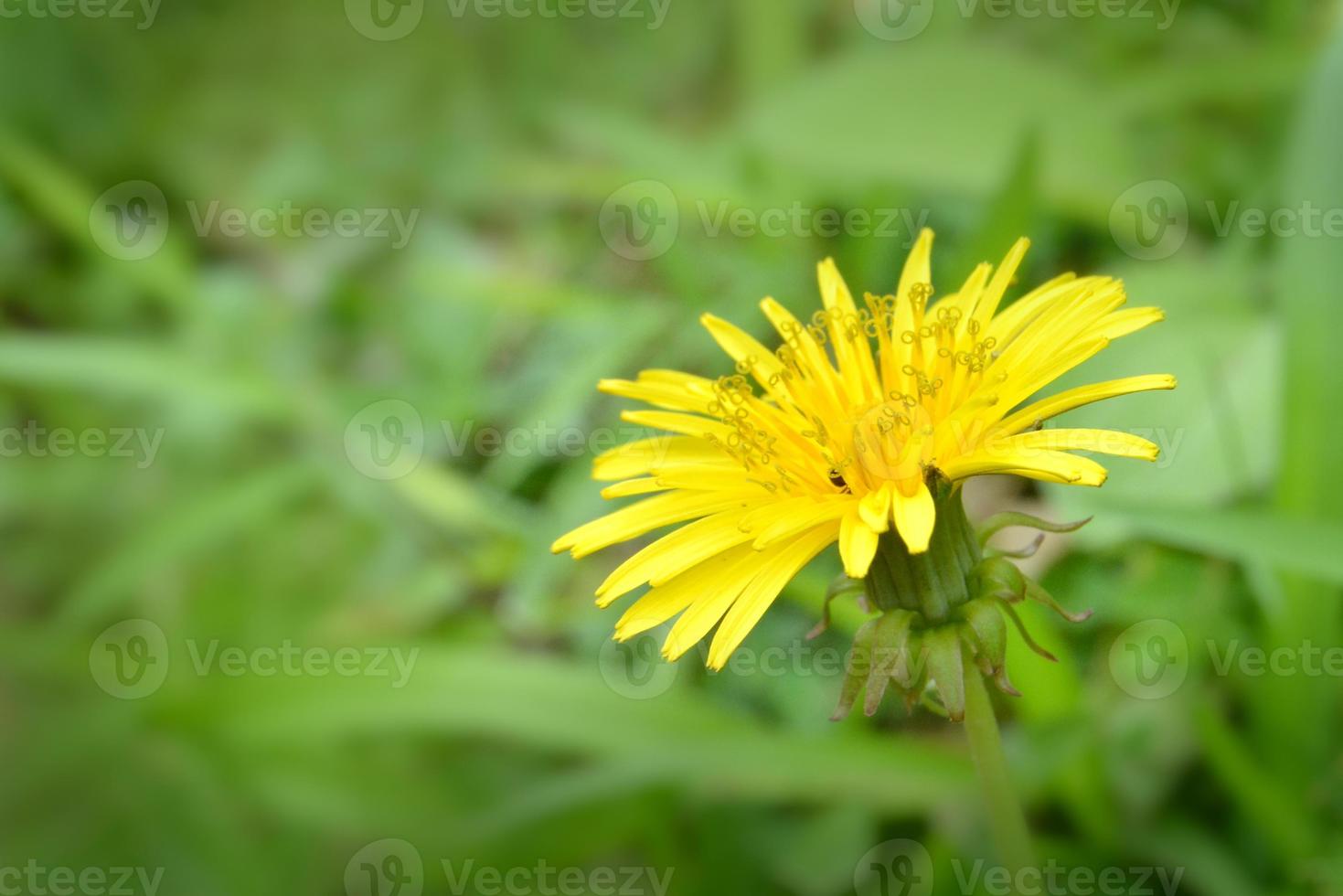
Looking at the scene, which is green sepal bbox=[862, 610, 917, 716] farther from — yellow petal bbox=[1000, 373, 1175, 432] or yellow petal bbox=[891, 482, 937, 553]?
yellow petal bbox=[1000, 373, 1175, 432]

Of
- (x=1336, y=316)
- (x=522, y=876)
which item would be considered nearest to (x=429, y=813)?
(x=522, y=876)

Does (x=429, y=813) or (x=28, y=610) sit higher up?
(x=28, y=610)

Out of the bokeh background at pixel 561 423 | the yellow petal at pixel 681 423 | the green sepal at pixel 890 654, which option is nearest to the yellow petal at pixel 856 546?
the green sepal at pixel 890 654

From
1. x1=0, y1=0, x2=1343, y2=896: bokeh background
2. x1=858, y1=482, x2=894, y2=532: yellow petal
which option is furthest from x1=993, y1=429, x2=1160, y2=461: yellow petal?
x1=0, y1=0, x2=1343, y2=896: bokeh background

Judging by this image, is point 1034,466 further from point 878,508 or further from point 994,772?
point 994,772

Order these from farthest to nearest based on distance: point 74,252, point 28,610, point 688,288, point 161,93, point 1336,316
Answer: point 74,252 → point 161,93 → point 28,610 → point 688,288 → point 1336,316

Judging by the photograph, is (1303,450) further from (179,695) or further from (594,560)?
(179,695)
